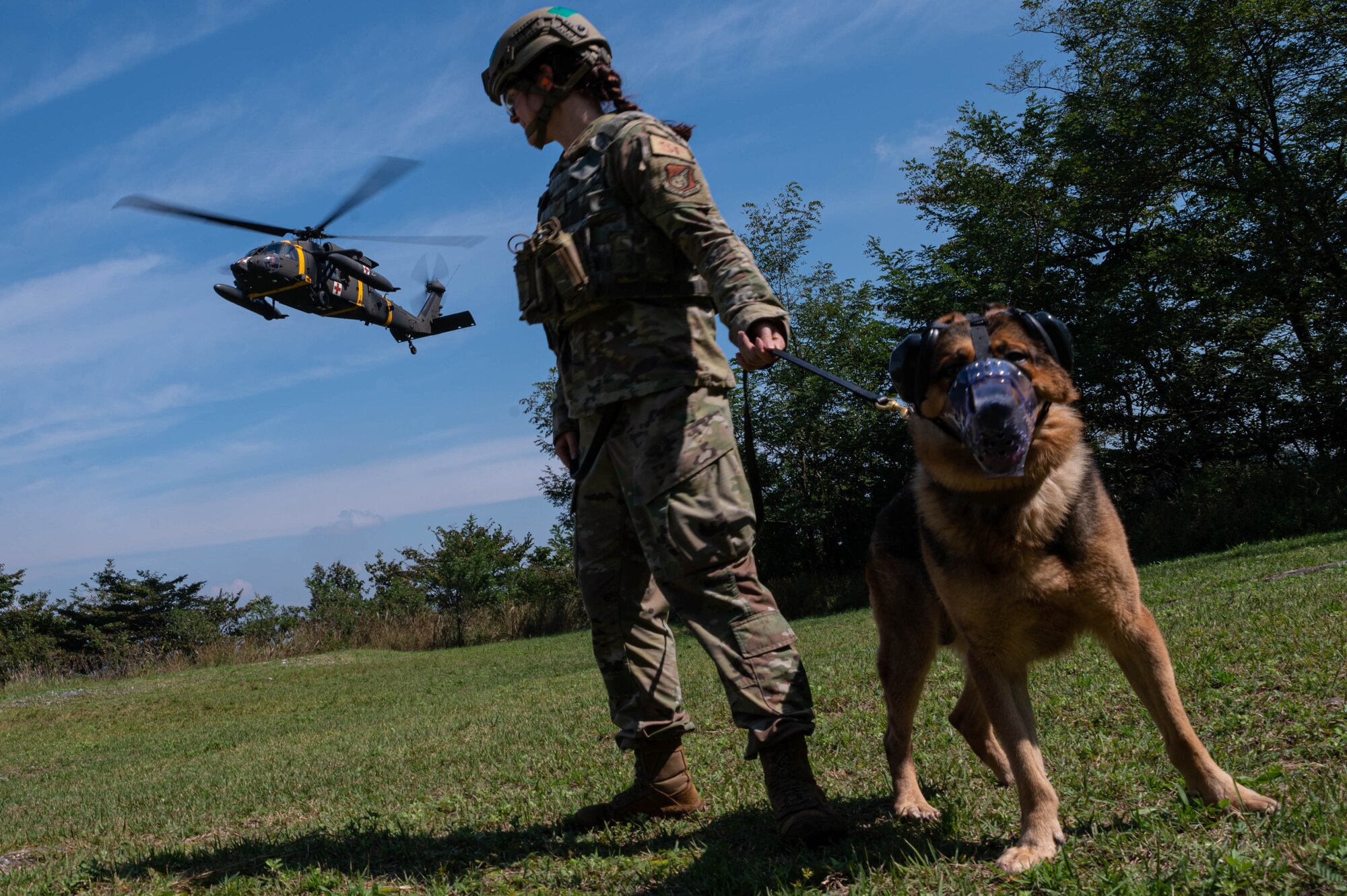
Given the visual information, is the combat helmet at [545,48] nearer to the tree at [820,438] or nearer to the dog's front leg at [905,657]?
the dog's front leg at [905,657]

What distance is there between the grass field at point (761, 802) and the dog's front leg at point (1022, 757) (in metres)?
0.08

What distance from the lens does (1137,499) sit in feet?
81.6

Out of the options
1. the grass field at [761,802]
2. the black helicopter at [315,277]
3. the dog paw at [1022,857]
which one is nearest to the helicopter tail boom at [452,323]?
the black helicopter at [315,277]

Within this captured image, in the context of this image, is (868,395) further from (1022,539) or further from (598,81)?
(598,81)

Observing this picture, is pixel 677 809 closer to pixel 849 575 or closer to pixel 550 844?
pixel 550 844

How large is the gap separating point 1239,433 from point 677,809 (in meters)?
26.1

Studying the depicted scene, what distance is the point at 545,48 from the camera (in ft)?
11.6

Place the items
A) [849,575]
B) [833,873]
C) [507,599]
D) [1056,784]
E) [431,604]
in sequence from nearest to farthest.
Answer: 1. [833,873]
2. [1056,784]
3. [849,575]
4. [507,599]
5. [431,604]

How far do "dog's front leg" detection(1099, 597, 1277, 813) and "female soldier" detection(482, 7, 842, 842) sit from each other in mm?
1034

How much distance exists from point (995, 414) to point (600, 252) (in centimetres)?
156

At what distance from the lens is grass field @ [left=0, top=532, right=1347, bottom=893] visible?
2.54 metres

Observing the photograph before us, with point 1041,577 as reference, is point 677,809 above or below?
below

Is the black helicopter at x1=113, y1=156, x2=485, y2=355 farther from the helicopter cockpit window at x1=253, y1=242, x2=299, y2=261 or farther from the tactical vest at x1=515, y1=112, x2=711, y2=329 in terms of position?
the tactical vest at x1=515, y1=112, x2=711, y2=329

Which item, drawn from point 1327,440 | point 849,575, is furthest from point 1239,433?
point 849,575
